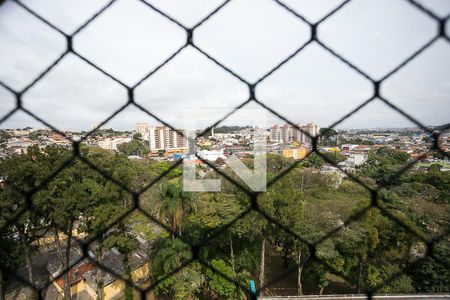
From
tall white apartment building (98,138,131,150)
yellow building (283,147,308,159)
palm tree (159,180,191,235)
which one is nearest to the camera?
yellow building (283,147,308,159)

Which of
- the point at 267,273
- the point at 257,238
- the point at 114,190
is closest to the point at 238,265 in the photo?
the point at 257,238

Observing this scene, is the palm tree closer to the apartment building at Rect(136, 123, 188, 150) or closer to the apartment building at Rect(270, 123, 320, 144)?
the apartment building at Rect(136, 123, 188, 150)

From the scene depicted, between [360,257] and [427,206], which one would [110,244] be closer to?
[360,257]

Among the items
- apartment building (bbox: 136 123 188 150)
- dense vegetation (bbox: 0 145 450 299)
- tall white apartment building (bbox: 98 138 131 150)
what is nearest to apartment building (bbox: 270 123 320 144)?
apartment building (bbox: 136 123 188 150)

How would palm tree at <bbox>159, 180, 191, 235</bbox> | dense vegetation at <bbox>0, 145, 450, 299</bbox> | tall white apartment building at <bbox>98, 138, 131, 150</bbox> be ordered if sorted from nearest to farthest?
1. tall white apartment building at <bbox>98, 138, 131, 150</bbox>
2. dense vegetation at <bbox>0, 145, 450, 299</bbox>
3. palm tree at <bbox>159, 180, 191, 235</bbox>

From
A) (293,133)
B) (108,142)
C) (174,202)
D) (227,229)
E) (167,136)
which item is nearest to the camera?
(293,133)

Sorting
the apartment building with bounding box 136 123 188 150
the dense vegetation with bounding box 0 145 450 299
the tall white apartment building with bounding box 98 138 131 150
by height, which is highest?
the apartment building with bounding box 136 123 188 150

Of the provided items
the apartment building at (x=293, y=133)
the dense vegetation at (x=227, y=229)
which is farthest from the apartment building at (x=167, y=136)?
the dense vegetation at (x=227, y=229)

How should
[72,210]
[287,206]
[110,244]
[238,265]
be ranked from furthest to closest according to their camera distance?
[238,265] < [110,244] < [287,206] < [72,210]

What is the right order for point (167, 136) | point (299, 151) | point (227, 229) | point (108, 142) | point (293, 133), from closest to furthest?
1. point (293, 133)
2. point (299, 151)
3. point (167, 136)
4. point (108, 142)
5. point (227, 229)

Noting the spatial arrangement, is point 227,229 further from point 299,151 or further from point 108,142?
point 299,151

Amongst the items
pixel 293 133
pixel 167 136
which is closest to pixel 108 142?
pixel 167 136
